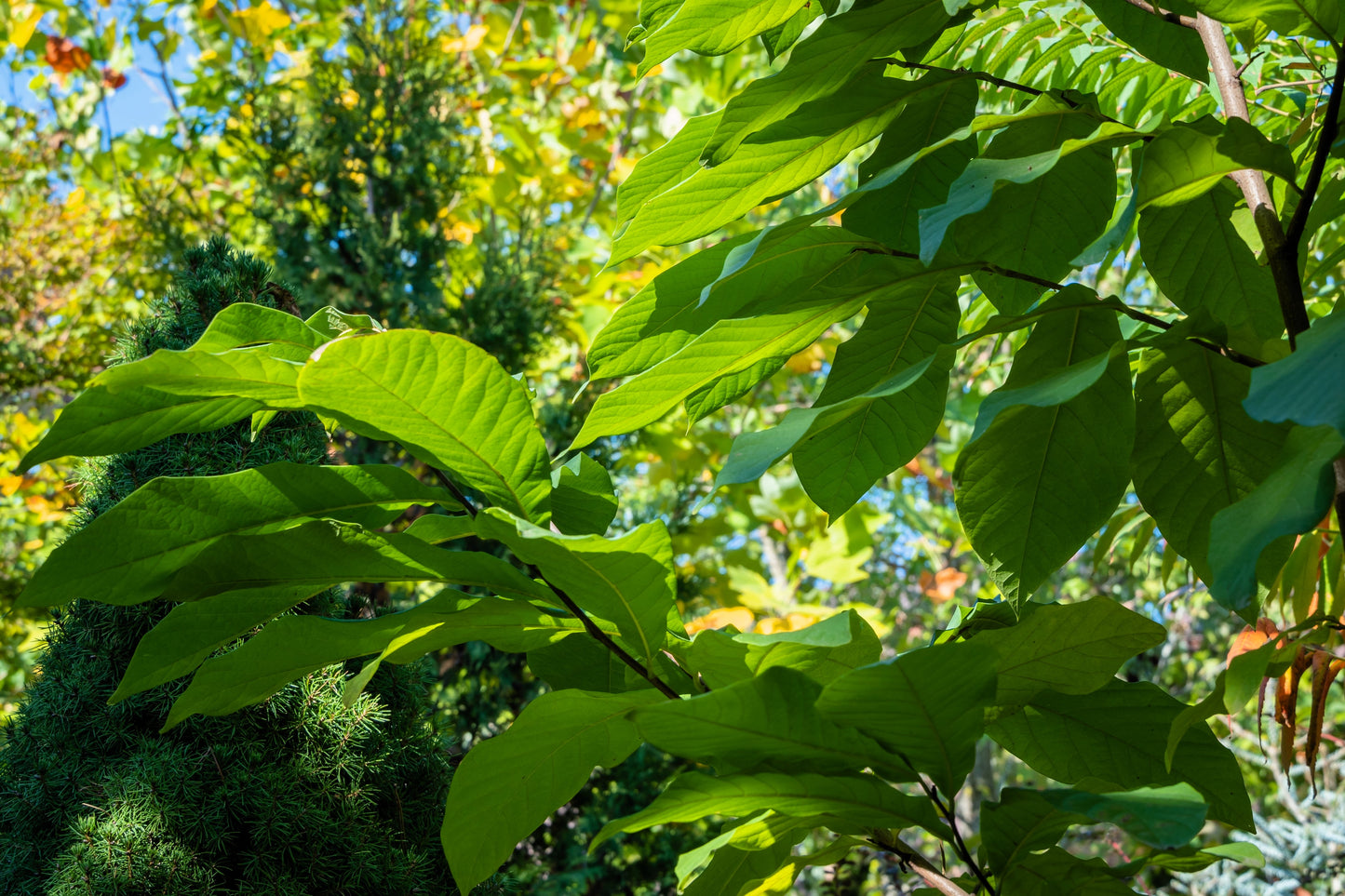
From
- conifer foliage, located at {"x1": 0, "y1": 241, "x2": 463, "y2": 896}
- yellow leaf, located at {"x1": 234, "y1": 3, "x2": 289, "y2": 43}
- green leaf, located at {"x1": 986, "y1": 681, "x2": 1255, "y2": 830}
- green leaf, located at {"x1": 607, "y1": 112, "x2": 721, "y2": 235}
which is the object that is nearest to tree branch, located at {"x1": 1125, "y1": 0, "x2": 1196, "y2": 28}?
green leaf, located at {"x1": 607, "y1": 112, "x2": 721, "y2": 235}

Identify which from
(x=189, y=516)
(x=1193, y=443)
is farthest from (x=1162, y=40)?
(x=189, y=516)

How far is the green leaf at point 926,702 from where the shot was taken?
14.7 inches

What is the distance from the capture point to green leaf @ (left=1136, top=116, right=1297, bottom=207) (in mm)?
437

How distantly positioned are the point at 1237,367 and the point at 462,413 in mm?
383

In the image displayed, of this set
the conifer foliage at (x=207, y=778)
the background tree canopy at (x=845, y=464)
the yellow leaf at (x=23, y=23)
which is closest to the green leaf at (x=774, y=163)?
the background tree canopy at (x=845, y=464)

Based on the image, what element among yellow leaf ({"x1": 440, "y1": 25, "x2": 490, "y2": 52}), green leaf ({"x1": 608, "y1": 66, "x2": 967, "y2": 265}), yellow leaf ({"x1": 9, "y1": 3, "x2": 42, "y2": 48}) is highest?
yellow leaf ({"x1": 9, "y1": 3, "x2": 42, "y2": 48})

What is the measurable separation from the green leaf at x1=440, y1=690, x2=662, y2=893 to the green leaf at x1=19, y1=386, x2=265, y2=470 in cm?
20

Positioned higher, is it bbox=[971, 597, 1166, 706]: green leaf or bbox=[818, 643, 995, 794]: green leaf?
bbox=[818, 643, 995, 794]: green leaf

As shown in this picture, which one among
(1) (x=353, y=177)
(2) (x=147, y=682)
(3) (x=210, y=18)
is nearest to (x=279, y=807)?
(2) (x=147, y=682)

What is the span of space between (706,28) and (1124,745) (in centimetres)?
43

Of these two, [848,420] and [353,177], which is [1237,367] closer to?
[848,420]

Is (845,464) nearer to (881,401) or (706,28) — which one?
(881,401)

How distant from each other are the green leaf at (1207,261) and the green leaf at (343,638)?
0.40 metres

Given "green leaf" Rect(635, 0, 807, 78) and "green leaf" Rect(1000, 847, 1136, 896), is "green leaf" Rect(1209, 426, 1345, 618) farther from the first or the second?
"green leaf" Rect(635, 0, 807, 78)
